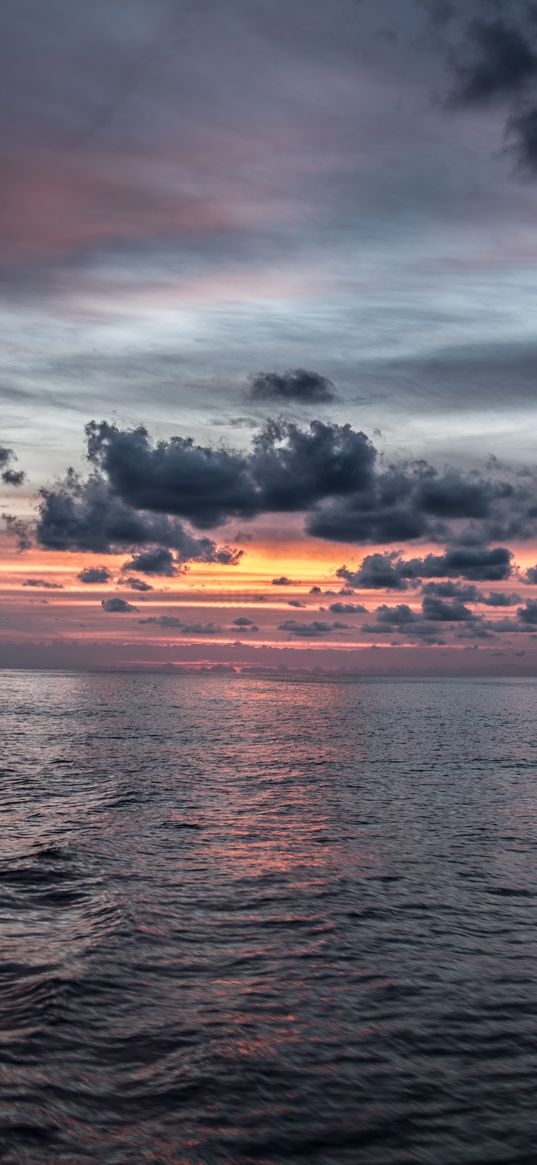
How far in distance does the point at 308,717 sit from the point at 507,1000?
374 feet

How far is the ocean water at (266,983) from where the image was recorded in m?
11.5

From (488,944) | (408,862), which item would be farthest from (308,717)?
(488,944)

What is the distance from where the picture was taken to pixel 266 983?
661 inches

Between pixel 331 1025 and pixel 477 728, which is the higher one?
pixel 331 1025

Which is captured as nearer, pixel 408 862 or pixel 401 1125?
pixel 401 1125

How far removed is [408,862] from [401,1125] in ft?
55.5

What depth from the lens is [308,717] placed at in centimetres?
12925

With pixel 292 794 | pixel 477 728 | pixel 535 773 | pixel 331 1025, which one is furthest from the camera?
pixel 477 728

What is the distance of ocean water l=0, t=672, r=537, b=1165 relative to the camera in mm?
11453

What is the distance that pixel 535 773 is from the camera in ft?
187

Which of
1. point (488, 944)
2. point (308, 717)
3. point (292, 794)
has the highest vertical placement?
point (488, 944)

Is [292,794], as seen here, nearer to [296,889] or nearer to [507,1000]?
[296,889]

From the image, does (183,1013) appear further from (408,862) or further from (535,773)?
(535,773)

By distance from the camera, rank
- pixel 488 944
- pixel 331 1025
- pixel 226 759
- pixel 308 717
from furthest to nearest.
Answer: pixel 308 717 < pixel 226 759 < pixel 488 944 < pixel 331 1025
